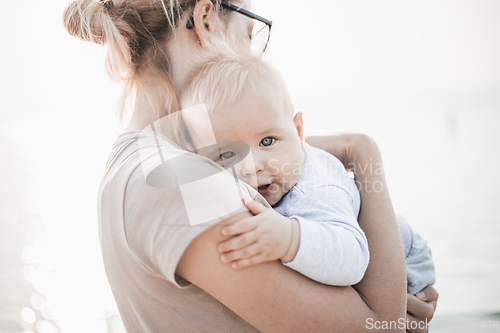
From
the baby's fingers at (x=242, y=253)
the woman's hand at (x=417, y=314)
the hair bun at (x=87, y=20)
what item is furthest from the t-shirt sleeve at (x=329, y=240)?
the hair bun at (x=87, y=20)

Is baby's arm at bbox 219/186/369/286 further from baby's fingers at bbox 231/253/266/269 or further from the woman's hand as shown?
the woman's hand

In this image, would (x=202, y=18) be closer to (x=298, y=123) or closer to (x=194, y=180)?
(x=298, y=123)

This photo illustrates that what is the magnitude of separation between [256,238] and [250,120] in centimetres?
49

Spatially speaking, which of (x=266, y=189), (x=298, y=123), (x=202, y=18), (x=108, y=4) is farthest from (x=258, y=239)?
(x=108, y=4)

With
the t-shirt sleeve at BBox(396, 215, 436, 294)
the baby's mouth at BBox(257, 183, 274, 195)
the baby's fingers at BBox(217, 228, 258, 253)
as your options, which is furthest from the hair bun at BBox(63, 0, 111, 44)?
the t-shirt sleeve at BBox(396, 215, 436, 294)

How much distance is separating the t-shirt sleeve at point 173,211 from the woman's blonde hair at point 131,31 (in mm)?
479

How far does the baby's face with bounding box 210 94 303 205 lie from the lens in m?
1.12

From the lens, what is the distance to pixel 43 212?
6.55m

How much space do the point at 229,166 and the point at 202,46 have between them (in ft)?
1.43

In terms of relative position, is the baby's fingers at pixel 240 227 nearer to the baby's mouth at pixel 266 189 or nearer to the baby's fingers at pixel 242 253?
the baby's fingers at pixel 242 253

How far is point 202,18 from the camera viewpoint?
1.23 m

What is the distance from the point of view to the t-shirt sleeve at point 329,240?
2.66 feet

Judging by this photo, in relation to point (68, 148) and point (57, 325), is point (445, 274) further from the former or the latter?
point (68, 148)

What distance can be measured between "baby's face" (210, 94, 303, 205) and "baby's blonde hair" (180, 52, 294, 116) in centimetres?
3
